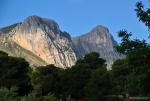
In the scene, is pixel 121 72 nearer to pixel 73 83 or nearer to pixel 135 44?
pixel 73 83

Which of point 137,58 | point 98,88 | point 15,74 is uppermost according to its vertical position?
point 15,74

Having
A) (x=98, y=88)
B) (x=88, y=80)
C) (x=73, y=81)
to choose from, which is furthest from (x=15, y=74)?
(x=98, y=88)

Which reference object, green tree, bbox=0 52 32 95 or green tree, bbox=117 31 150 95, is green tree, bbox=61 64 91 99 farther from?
green tree, bbox=117 31 150 95

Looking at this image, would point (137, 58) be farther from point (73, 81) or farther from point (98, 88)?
point (73, 81)

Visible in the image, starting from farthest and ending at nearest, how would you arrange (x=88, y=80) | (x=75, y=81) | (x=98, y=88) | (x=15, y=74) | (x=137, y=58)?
(x=15, y=74) < (x=75, y=81) < (x=88, y=80) < (x=98, y=88) < (x=137, y=58)

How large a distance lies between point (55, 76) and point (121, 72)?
27.5 ft

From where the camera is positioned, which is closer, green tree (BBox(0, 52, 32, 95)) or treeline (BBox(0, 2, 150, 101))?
treeline (BBox(0, 2, 150, 101))

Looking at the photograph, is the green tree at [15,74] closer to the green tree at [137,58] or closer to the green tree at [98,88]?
the green tree at [98,88]

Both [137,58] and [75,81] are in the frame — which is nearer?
[137,58]

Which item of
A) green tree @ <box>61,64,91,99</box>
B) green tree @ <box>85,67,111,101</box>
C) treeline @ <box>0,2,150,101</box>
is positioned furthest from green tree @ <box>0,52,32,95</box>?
green tree @ <box>85,67,111,101</box>

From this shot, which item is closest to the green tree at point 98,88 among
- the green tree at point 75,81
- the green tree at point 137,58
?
the green tree at point 75,81

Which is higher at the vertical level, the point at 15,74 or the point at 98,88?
the point at 15,74

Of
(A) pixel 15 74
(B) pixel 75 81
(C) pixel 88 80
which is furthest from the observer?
(A) pixel 15 74

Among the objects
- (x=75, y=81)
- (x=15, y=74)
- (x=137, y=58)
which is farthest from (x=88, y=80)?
(x=137, y=58)
